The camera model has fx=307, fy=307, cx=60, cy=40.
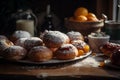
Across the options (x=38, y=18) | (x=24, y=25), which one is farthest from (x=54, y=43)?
(x=38, y=18)

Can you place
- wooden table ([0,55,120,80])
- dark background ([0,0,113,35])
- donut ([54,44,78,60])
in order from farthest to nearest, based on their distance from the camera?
dark background ([0,0,113,35]) → donut ([54,44,78,60]) → wooden table ([0,55,120,80])

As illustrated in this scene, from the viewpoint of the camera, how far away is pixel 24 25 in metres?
1.78

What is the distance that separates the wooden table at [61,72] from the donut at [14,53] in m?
0.04

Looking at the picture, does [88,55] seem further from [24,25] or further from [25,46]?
[24,25]

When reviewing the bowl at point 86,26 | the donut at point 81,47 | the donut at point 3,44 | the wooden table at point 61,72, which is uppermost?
the bowl at point 86,26

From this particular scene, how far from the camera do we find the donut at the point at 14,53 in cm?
129

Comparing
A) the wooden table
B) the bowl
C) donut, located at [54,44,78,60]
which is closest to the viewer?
the wooden table

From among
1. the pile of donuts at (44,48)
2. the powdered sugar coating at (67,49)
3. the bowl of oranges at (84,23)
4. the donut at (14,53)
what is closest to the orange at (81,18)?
the bowl of oranges at (84,23)

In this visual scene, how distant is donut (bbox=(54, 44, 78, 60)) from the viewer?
129cm

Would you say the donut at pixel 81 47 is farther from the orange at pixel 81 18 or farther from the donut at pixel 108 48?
the orange at pixel 81 18

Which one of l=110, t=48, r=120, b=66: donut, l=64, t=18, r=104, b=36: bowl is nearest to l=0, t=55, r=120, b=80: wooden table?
l=110, t=48, r=120, b=66: donut

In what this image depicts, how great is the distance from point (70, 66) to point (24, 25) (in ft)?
1.94

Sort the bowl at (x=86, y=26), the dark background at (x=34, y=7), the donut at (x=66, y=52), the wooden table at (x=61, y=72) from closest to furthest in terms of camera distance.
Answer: the wooden table at (x=61, y=72) → the donut at (x=66, y=52) → the bowl at (x=86, y=26) → the dark background at (x=34, y=7)

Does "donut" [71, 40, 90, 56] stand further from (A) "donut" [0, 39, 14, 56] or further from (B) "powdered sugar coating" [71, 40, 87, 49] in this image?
(A) "donut" [0, 39, 14, 56]
